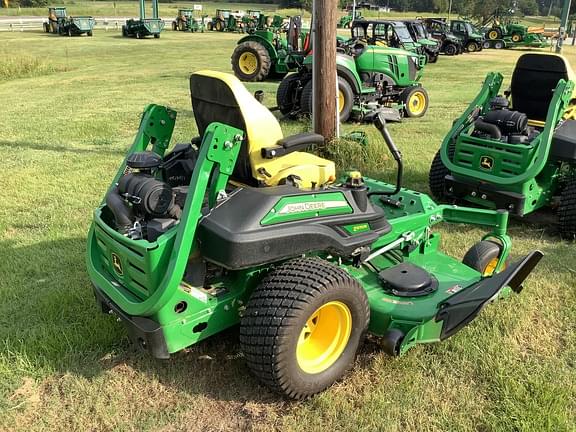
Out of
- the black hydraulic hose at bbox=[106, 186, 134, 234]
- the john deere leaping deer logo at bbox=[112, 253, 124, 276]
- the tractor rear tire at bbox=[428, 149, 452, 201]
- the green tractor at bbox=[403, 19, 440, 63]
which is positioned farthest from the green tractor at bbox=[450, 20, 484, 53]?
the john deere leaping deer logo at bbox=[112, 253, 124, 276]

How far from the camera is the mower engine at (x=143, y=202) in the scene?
111 inches

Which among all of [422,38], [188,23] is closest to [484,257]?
[422,38]

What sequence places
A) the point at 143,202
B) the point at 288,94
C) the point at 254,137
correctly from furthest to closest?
the point at 288,94 → the point at 254,137 → the point at 143,202

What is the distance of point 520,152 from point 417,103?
6169mm

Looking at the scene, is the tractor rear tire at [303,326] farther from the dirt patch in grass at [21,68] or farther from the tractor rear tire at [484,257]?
the dirt patch in grass at [21,68]

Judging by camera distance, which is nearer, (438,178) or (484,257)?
(484,257)

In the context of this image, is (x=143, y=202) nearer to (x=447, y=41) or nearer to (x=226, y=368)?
(x=226, y=368)

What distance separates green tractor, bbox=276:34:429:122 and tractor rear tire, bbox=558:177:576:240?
5.10 m

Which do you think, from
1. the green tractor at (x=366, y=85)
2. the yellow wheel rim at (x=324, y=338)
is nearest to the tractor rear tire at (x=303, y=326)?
the yellow wheel rim at (x=324, y=338)

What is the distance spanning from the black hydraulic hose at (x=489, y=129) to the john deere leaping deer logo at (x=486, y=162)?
0.22 m

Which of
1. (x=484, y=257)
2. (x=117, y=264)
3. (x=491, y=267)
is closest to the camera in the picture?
(x=117, y=264)

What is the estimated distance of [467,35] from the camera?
2592 cm

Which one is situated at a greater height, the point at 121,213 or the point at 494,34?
the point at 494,34

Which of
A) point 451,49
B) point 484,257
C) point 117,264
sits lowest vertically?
point 484,257
